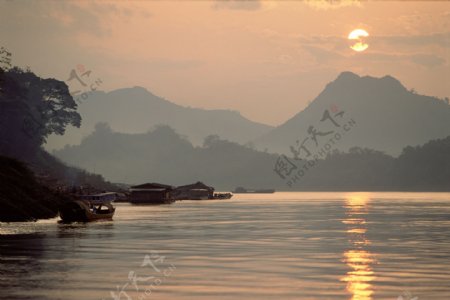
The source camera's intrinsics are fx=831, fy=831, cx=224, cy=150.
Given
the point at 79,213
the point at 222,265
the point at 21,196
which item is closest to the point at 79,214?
the point at 79,213

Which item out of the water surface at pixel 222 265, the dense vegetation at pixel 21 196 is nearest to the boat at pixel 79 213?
the dense vegetation at pixel 21 196

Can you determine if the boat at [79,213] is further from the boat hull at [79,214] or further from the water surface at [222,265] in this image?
the water surface at [222,265]

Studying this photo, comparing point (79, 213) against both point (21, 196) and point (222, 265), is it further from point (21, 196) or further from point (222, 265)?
point (222, 265)

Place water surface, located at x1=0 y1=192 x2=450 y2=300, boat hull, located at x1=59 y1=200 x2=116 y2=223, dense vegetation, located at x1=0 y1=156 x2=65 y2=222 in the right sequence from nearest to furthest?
water surface, located at x1=0 y1=192 x2=450 y2=300 → dense vegetation, located at x1=0 y1=156 x2=65 y2=222 → boat hull, located at x1=59 y1=200 x2=116 y2=223

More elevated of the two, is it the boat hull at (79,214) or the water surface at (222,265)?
the boat hull at (79,214)

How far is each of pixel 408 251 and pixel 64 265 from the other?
2689 centimetres

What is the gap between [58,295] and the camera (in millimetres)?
38750

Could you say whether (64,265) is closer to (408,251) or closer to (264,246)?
(264,246)

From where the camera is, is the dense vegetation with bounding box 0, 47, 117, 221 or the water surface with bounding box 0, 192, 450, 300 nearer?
the water surface with bounding box 0, 192, 450, 300

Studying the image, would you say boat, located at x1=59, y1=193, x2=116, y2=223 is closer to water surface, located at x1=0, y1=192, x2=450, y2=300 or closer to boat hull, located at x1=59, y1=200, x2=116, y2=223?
boat hull, located at x1=59, y1=200, x2=116, y2=223

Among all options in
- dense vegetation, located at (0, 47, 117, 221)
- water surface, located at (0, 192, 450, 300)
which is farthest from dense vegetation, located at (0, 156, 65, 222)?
water surface, located at (0, 192, 450, 300)

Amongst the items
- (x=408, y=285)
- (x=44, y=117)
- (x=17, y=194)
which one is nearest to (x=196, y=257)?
(x=408, y=285)

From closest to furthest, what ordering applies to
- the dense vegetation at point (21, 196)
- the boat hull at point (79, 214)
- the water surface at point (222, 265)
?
the water surface at point (222, 265) → the dense vegetation at point (21, 196) → the boat hull at point (79, 214)

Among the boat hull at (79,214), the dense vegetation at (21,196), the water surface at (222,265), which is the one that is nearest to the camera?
the water surface at (222,265)
